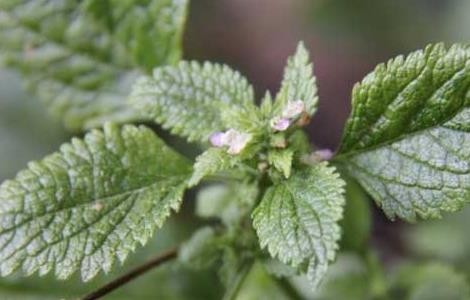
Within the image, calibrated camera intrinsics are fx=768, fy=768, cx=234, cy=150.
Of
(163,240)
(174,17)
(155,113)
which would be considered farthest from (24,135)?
(155,113)

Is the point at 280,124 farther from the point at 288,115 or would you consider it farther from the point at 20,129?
the point at 20,129

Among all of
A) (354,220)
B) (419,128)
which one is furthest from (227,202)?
(419,128)

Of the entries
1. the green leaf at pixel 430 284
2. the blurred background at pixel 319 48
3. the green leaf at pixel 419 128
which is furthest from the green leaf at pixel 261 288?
the blurred background at pixel 319 48

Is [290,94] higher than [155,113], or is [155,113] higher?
[155,113]

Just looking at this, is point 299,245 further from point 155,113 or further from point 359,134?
point 155,113

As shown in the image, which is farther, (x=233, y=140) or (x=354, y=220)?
(x=354, y=220)

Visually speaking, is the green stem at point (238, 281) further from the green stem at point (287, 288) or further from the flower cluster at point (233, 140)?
the flower cluster at point (233, 140)
